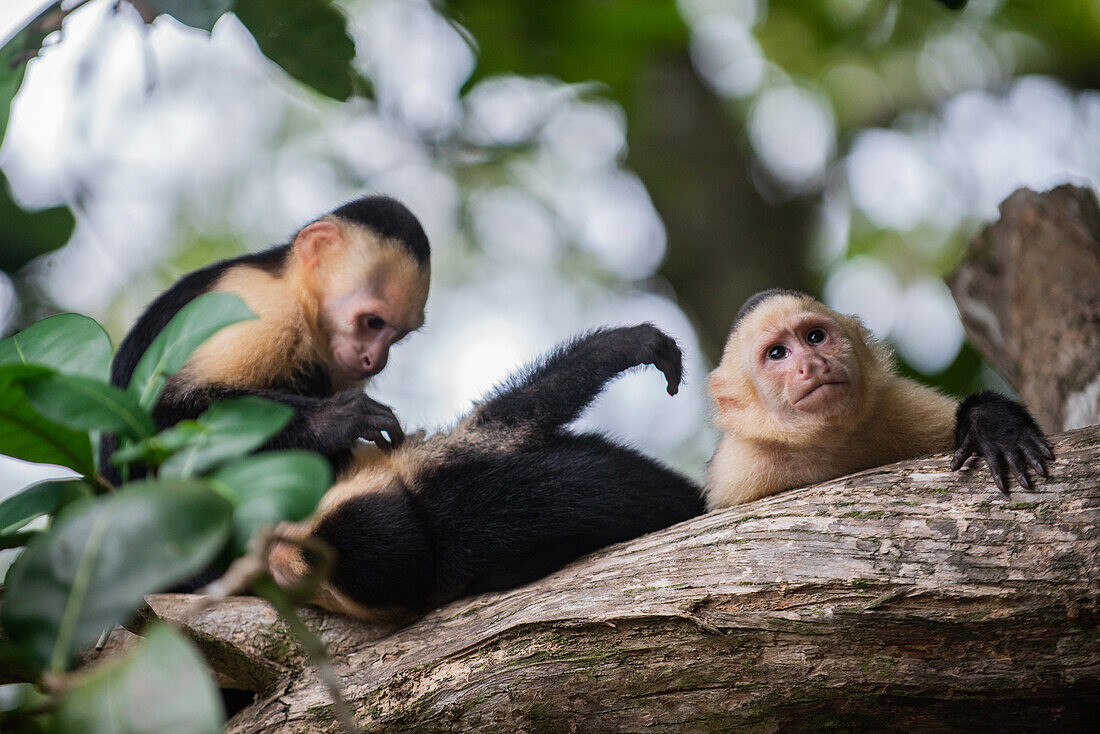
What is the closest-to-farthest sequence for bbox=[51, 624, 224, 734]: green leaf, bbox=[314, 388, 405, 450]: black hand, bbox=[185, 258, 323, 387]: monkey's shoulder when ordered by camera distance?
bbox=[51, 624, 224, 734]: green leaf < bbox=[314, 388, 405, 450]: black hand < bbox=[185, 258, 323, 387]: monkey's shoulder

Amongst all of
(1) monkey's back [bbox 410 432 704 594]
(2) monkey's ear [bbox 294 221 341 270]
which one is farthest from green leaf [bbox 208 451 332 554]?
(2) monkey's ear [bbox 294 221 341 270]

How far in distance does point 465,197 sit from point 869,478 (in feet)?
15.1

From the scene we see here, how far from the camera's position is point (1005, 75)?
514 cm

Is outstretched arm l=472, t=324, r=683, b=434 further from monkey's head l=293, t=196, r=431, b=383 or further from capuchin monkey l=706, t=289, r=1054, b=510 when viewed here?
monkey's head l=293, t=196, r=431, b=383

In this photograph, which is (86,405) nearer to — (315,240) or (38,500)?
(38,500)

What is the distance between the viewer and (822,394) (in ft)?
6.81

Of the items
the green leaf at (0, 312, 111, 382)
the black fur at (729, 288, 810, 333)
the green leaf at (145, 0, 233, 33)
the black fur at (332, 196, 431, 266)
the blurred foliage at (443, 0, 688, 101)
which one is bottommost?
the green leaf at (0, 312, 111, 382)

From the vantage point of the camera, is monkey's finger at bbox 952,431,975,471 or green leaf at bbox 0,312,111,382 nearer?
green leaf at bbox 0,312,111,382

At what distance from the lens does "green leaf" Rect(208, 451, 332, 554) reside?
0.86 m

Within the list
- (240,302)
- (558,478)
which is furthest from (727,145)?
(240,302)

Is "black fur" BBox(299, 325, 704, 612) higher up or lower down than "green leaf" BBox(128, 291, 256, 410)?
lower down

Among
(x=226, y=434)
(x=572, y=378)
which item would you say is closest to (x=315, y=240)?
(x=572, y=378)

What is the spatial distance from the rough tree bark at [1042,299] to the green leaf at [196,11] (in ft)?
8.71

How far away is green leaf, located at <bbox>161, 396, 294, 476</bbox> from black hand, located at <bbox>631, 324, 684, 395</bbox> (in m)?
1.26
